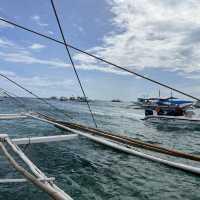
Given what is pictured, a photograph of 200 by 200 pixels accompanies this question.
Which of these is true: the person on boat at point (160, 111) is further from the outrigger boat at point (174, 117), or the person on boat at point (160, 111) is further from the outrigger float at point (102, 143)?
the outrigger float at point (102, 143)

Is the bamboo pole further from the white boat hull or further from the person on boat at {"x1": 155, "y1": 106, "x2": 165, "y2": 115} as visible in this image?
the person on boat at {"x1": 155, "y1": 106, "x2": 165, "y2": 115}

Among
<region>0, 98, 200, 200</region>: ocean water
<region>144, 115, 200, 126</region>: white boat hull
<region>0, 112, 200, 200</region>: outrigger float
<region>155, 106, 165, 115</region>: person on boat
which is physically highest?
<region>0, 112, 200, 200</region>: outrigger float

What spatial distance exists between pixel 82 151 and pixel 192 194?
6.42m

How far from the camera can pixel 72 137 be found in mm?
9266

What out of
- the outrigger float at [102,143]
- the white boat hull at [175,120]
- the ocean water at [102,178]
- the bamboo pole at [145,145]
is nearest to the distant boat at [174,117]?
the white boat hull at [175,120]

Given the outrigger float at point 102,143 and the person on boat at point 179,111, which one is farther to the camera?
the person on boat at point 179,111

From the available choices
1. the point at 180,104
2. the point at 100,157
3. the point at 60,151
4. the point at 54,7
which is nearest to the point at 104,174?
the point at 100,157

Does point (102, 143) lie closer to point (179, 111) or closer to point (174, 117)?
point (174, 117)

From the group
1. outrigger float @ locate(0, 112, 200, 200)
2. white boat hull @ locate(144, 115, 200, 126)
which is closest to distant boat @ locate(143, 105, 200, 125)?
white boat hull @ locate(144, 115, 200, 126)

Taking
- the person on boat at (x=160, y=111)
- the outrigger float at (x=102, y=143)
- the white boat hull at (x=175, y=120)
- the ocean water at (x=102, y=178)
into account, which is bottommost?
the white boat hull at (x=175, y=120)

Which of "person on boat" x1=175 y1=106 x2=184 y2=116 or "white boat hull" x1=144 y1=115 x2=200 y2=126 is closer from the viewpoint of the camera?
"white boat hull" x1=144 y1=115 x2=200 y2=126

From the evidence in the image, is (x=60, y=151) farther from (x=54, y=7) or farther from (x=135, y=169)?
(x=54, y=7)

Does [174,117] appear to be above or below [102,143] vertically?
below

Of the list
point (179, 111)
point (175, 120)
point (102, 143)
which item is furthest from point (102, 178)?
point (179, 111)
